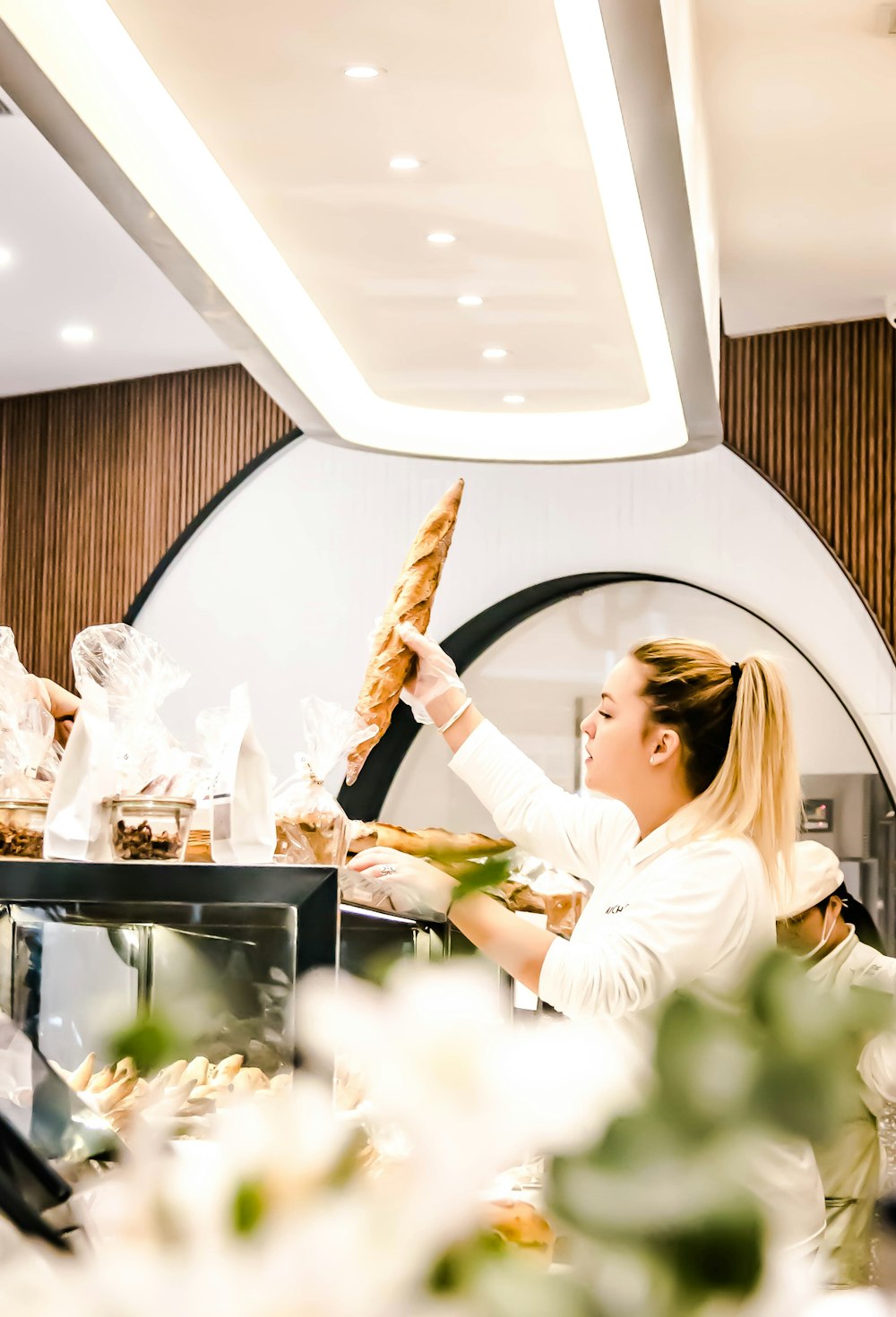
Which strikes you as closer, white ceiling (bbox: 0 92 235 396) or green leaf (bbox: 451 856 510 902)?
green leaf (bbox: 451 856 510 902)

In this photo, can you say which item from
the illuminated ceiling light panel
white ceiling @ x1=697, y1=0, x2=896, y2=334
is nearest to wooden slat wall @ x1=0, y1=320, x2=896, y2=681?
the illuminated ceiling light panel

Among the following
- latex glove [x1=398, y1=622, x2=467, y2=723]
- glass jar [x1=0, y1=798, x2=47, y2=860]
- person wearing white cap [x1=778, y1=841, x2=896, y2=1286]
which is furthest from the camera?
person wearing white cap [x1=778, y1=841, x2=896, y2=1286]

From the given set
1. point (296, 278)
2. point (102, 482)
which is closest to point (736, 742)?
point (296, 278)

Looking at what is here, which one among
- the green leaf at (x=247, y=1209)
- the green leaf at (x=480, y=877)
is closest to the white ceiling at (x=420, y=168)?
the green leaf at (x=480, y=877)

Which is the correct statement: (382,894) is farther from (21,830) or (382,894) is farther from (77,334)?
(77,334)

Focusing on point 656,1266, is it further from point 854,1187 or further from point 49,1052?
point 854,1187

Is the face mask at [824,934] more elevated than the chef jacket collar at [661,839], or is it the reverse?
the chef jacket collar at [661,839]

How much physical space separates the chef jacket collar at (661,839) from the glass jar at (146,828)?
2.58ft

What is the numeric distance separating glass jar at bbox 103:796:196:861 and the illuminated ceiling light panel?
1.24 meters

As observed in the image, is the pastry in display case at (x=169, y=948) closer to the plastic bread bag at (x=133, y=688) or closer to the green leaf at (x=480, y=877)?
the plastic bread bag at (x=133, y=688)

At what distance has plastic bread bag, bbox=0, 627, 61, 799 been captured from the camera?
1523 millimetres

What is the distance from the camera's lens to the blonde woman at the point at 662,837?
71.5 inches

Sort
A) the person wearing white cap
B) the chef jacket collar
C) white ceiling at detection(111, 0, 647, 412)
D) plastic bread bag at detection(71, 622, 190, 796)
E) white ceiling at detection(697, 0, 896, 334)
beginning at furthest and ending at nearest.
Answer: white ceiling at detection(697, 0, 896, 334) < the person wearing white cap < white ceiling at detection(111, 0, 647, 412) < the chef jacket collar < plastic bread bag at detection(71, 622, 190, 796)

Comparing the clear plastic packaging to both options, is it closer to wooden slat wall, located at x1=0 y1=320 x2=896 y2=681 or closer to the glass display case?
the glass display case
